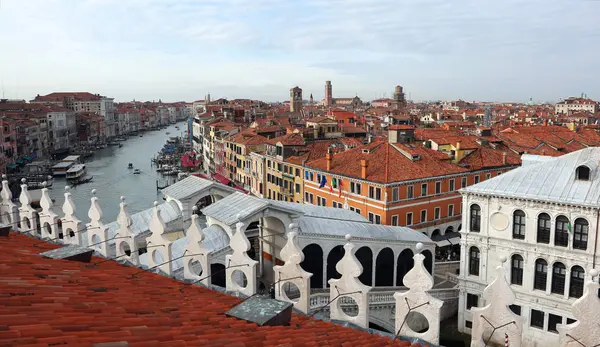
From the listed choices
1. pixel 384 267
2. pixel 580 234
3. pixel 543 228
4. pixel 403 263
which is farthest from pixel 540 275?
pixel 384 267

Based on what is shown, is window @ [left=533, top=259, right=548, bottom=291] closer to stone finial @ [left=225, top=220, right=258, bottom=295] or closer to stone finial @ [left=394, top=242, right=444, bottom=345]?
stone finial @ [left=394, top=242, right=444, bottom=345]

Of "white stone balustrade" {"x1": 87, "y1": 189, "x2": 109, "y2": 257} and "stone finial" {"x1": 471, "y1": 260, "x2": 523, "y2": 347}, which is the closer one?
"stone finial" {"x1": 471, "y1": 260, "x2": 523, "y2": 347}

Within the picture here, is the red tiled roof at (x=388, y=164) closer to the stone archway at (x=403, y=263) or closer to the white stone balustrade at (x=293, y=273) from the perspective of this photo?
the stone archway at (x=403, y=263)

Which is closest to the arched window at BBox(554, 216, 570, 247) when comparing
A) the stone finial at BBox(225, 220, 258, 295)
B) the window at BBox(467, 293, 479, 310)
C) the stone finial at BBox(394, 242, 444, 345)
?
the window at BBox(467, 293, 479, 310)

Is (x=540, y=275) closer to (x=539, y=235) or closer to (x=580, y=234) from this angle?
(x=539, y=235)

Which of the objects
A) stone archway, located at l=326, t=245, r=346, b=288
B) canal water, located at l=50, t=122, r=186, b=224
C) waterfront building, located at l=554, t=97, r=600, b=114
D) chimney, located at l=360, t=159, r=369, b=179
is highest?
waterfront building, located at l=554, t=97, r=600, b=114

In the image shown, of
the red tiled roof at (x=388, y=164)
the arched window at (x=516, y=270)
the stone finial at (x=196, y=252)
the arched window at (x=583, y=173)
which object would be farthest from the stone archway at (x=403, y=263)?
the stone finial at (x=196, y=252)

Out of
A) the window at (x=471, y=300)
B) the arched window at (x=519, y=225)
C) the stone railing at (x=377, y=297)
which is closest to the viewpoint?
the stone railing at (x=377, y=297)
